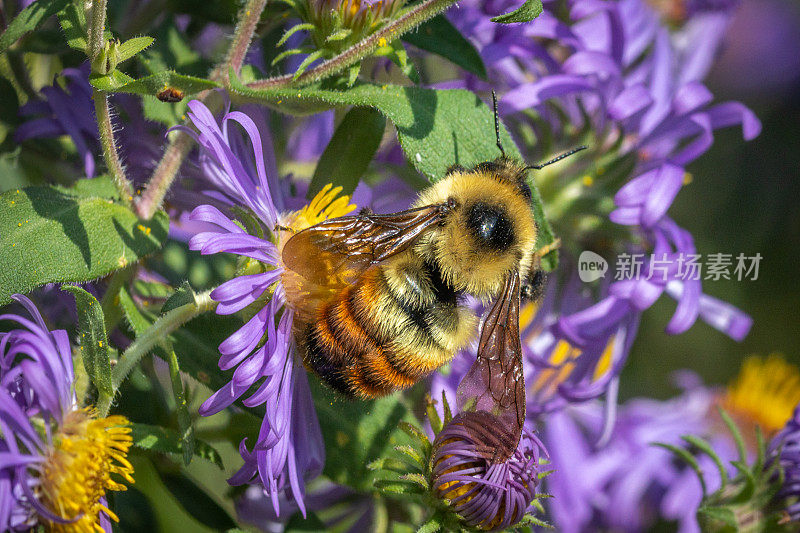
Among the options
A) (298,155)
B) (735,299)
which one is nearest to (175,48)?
(298,155)

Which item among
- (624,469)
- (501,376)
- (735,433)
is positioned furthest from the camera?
(624,469)

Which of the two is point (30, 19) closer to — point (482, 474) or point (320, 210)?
point (320, 210)

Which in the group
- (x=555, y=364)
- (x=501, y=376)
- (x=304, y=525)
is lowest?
(x=304, y=525)

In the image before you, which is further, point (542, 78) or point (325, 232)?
point (542, 78)

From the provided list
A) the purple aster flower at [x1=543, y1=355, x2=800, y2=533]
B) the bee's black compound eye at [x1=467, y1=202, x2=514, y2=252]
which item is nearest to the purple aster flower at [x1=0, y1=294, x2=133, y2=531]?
the bee's black compound eye at [x1=467, y1=202, x2=514, y2=252]

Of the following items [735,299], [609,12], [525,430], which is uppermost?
[609,12]

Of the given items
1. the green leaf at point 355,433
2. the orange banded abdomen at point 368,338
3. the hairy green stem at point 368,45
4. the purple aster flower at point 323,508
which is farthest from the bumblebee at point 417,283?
the purple aster flower at point 323,508

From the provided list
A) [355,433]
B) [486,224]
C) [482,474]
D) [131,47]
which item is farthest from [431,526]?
[131,47]

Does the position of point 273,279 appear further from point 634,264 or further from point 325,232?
point 634,264
